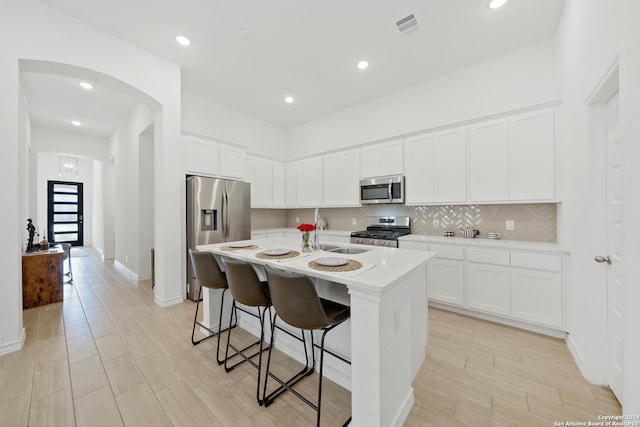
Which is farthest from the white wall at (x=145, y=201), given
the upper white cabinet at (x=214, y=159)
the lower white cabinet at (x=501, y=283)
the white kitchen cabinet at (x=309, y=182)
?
the lower white cabinet at (x=501, y=283)

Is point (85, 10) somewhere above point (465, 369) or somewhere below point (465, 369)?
above

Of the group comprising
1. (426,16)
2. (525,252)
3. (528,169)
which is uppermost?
(426,16)

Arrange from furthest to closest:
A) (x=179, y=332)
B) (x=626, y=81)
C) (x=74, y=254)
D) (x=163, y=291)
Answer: (x=74, y=254), (x=163, y=291), (x=179, y=332), (x=626, y=81)

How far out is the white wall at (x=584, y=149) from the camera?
152cm

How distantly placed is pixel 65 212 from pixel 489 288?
1209 cm

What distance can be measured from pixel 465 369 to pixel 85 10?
486 centimetres

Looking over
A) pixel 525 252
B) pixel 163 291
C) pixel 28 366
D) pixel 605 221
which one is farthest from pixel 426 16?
pixel 28 366

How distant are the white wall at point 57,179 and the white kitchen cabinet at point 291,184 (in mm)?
7823

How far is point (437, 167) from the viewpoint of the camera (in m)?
3.45

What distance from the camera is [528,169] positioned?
2785 mm

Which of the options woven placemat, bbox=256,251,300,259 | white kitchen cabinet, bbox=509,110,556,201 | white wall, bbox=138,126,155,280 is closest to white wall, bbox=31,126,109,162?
white wall, bbox=138,126,155,280

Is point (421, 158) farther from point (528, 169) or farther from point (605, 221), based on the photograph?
point (605, 221)

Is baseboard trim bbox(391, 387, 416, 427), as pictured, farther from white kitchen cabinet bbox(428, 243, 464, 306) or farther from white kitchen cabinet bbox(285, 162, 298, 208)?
white kitchen cabinet bbox(285, 162, 298, 208)

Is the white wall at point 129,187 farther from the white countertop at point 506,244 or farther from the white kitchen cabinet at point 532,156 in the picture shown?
the white kitchen cabinet at point 532,156
